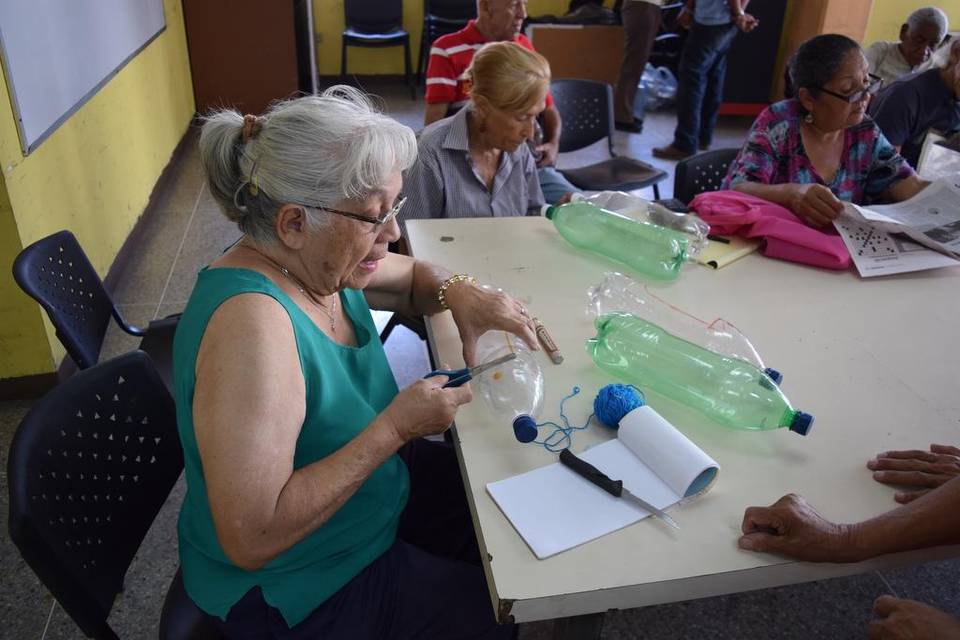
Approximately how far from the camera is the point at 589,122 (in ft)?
12.0

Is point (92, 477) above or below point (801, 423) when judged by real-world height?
below

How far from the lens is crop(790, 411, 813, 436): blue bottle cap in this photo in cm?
116

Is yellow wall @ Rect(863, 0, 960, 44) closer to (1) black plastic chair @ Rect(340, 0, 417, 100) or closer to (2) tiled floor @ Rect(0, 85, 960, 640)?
(1) black plastic chair @ Rect(340, 0, 417, 100)

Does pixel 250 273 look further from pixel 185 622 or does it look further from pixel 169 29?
pixel 169 29

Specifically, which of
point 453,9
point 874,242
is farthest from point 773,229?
point 453,9

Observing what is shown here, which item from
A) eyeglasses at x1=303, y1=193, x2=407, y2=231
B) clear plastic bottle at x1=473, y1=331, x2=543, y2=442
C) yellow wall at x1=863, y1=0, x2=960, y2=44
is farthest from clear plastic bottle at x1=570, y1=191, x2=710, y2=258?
yellow wall at x1=863, y1=0, x2=960, y2=44

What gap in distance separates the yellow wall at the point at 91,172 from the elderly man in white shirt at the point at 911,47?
154 inches

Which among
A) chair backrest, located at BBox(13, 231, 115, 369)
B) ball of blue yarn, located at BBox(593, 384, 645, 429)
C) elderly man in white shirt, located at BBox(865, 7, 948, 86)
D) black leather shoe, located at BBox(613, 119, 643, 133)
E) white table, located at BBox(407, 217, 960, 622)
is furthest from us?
black leather shoe, located at BBox(613, 119, 643, 133)

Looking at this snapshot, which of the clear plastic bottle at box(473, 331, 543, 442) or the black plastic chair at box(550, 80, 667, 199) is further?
the black plastic chair at box(550, 80, 667, 199)

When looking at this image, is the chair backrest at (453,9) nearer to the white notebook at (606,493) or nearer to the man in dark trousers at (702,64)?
the man in dark trousers at (702,64)

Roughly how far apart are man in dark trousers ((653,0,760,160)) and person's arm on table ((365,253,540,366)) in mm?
4175

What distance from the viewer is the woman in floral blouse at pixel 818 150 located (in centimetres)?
218

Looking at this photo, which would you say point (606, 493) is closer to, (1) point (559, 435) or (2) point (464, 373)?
(1) point (559, 435)

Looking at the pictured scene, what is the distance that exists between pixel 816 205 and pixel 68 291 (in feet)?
6.43
